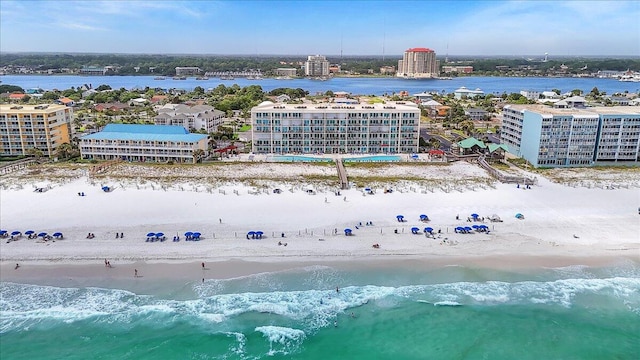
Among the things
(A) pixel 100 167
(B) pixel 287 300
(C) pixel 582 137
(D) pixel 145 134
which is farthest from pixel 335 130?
(B) pixel 287 300

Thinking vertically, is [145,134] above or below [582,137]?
below

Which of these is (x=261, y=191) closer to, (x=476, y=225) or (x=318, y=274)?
(x=318, y=274)

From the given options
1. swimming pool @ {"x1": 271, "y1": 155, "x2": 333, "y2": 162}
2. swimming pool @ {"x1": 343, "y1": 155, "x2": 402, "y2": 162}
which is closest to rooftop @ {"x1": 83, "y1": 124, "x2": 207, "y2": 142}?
swimming pool @ {"x1": 271, "y1": 155, "x2": 333, "y2": 162}

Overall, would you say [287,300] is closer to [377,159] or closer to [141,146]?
[377,159]

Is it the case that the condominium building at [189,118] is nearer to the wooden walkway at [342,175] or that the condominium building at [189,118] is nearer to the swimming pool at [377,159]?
the swimming pool at [377,159]

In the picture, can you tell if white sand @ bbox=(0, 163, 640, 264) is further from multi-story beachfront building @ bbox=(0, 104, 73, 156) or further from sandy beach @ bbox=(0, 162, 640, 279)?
multi-story beachfront building @ bbox=(0, 104, 73, 156)

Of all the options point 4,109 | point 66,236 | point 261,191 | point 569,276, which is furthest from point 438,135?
point 4,109
